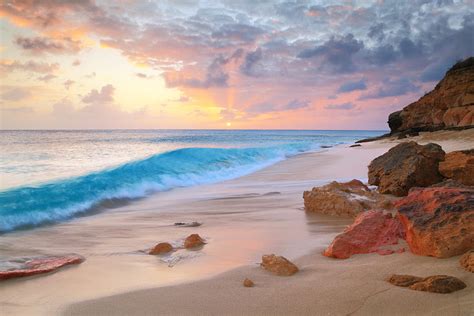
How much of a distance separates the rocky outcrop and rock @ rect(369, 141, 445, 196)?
3.44 m

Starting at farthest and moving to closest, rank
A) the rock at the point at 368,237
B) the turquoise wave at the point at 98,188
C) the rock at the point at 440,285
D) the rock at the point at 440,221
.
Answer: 1. the turquoise wave at the point at 98,188
2. the rock at the point at 368,237
3. the rock at the point at 440,221
4. the rock at the point at 440,285

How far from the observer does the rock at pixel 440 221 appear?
262cm

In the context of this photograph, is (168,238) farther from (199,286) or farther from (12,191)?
(12,191)

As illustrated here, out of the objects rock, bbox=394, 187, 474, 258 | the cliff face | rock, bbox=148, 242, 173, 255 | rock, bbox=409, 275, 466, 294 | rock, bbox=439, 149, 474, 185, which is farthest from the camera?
the cliff face

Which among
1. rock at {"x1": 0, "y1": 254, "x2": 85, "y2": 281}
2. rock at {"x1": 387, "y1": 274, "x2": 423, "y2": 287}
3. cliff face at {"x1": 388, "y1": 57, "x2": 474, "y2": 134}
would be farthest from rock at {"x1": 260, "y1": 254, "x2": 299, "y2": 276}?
cliff face at {"x1": 388, "y1": 57, "x2": 474, "y2": 134}

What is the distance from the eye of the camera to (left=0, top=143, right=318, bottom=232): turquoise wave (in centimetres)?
630

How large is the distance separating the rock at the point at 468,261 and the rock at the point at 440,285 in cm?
19

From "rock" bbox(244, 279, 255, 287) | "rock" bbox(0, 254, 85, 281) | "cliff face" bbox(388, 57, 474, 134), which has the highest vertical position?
"cliff face" bbox(388, 57, 474, 134)

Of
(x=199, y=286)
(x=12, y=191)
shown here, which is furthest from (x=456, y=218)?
(x=12, y=191)

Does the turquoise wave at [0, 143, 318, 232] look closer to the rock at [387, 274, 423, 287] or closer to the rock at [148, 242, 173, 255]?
the rock at [148, 242, 173, 255]

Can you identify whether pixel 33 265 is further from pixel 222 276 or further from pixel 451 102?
pixel 451 102

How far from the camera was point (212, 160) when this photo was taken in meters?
17.8

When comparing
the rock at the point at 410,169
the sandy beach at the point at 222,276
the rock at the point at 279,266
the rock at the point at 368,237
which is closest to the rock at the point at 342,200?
the sandy beach at the point at 222,276

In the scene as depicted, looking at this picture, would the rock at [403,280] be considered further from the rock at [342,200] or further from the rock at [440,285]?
the rock at [342,200]
